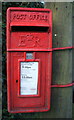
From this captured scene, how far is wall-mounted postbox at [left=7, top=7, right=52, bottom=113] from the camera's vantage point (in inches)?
63.7

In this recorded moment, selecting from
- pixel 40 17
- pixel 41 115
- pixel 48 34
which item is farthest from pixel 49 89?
pixel 40 17

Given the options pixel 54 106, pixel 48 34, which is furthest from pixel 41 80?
pixel 48 34

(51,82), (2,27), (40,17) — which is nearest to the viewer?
(40,17)

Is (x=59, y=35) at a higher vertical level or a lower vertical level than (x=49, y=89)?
higher

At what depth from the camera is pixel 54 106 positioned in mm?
1839

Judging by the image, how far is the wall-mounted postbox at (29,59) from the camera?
1.62 m

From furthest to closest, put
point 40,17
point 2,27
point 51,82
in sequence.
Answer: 1. point 2,27
2. point 51,82
3. point 40,17

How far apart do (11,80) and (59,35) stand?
0.73m

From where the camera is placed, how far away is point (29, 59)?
65.4 inches

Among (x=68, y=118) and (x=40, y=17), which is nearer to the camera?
(x=40, y=17)

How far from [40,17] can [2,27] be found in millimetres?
1295

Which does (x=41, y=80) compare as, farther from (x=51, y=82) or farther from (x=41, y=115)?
(x=41, y=115)

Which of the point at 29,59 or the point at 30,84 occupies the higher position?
the point at 29,59

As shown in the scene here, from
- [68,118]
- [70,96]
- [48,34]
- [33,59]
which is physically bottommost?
[68,118]
